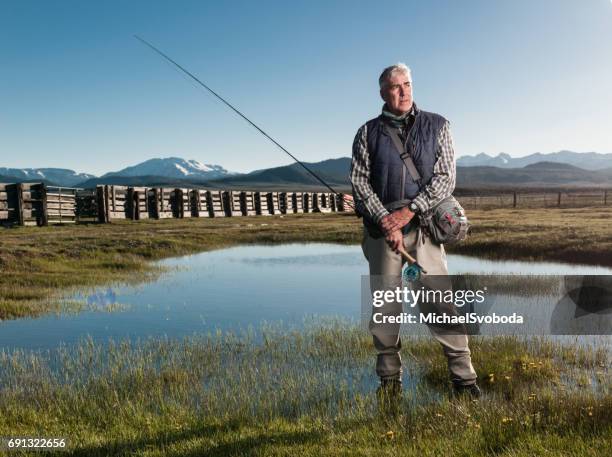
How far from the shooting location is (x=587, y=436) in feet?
15.0

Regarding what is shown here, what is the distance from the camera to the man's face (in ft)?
17.8

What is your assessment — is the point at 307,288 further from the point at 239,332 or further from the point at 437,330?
the point at 437,330

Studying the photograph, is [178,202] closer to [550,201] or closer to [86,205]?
[86,205]

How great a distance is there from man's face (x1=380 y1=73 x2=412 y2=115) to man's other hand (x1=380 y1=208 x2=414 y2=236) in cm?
97

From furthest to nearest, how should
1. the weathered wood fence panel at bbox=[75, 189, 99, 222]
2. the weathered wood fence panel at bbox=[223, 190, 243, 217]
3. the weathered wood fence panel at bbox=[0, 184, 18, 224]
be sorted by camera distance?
the weathered wood fence panel at bbox=[223, 190, 243, 217], the weathered wood fence panel at bbox=[75, 189, 99, 222], the weathered wood fence panel at bbox=[0, 184, 18, 224]

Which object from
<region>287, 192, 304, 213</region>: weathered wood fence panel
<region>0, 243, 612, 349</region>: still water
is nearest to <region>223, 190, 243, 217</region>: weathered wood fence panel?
<region>287, 192, 304, 213</region>: weathered wood fence panel

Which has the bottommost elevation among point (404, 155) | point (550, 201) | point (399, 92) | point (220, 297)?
point (220, 297)

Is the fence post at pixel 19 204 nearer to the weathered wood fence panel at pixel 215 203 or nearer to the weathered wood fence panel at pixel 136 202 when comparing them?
the weathered wood fence panel at pixel 136 202

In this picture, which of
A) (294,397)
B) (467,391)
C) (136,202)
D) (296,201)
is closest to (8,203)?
(136,202)

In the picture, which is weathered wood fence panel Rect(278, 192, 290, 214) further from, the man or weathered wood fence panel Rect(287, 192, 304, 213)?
the man

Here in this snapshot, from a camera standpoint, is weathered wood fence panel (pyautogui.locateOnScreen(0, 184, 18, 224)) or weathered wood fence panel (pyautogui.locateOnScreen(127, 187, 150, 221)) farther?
weathered wood fence panel (pyautogui.locateOnScreen(127, 187, 150, 221))

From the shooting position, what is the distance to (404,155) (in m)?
5.53

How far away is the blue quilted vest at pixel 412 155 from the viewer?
5527 mm

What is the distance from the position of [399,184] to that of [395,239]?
0.54 metres
